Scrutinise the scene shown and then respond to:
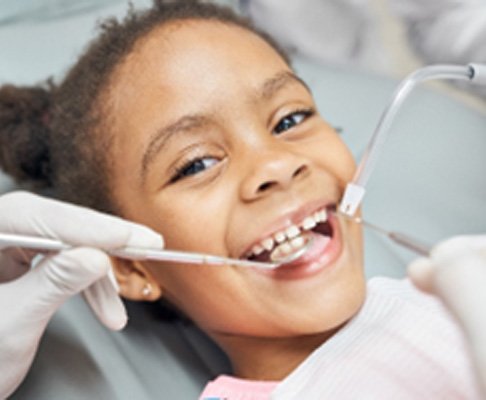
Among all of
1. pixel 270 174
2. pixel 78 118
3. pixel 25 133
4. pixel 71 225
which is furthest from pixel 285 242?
pixel 25 133

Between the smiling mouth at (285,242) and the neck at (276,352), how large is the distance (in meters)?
0.17

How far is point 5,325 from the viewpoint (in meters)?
1.02

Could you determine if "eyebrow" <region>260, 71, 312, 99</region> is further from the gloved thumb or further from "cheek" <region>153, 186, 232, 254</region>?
the gloved thumb

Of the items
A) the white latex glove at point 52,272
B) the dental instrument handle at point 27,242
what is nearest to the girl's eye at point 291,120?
the white latex glove at point 52,272

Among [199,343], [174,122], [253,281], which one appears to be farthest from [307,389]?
[174,122]

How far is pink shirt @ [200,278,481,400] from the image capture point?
1.00m

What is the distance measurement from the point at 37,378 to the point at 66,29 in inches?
40.2

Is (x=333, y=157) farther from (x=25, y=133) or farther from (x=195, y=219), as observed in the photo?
(x=25, y=133)

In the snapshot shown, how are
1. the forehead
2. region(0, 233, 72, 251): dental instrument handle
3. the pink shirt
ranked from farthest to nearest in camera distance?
the forehead < the pink shirt < region(0, 233, 72, 251): dental instrument handle

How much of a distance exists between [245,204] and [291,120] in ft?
0.72

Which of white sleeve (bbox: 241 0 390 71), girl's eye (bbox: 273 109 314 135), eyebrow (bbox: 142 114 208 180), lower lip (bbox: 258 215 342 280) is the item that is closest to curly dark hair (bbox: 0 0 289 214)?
eyebrow (bbox: 142 114 208 180)

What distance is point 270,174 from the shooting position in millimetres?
1015

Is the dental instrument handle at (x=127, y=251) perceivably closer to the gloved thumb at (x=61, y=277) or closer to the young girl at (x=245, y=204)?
the gloved thumb at (x=61, y=277)

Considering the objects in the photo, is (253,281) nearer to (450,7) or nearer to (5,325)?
(5,325)
